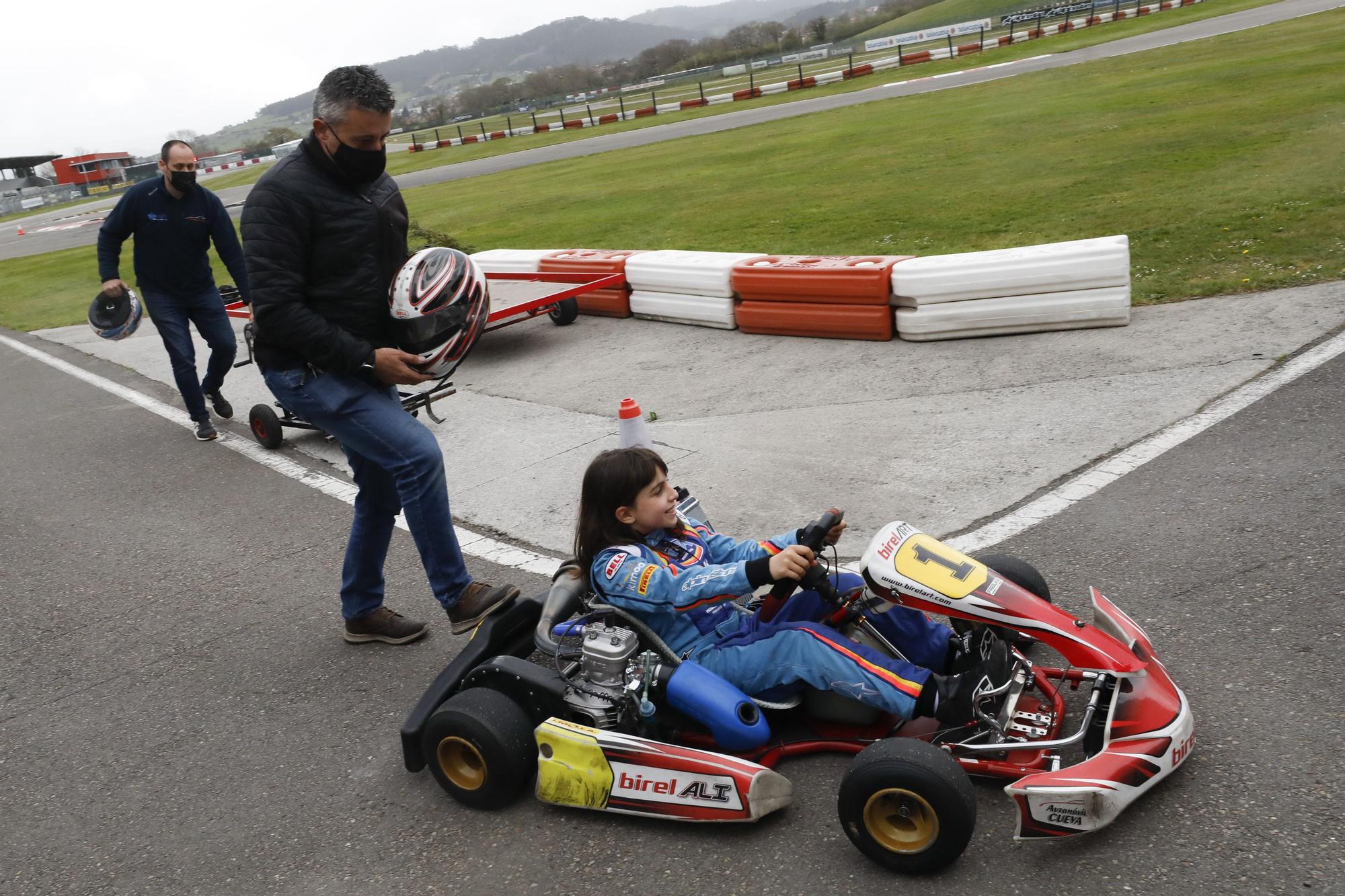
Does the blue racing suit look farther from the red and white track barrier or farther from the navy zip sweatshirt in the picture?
the red and white track barrier

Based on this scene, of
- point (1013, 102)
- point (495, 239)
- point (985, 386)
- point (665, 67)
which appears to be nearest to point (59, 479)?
point (985, 386)

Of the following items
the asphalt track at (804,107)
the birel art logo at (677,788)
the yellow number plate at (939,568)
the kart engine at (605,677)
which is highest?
the asphalt track at (804,107)

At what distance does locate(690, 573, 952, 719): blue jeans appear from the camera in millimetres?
3117

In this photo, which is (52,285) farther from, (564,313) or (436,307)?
(436,307)

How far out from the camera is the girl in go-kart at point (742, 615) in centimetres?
312

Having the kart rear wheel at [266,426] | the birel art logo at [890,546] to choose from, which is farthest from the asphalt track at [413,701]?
the kart rear wheel at [266,426]

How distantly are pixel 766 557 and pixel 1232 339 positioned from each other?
15.4 feet

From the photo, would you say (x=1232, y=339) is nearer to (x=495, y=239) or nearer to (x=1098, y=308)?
(x=1098, y=308)

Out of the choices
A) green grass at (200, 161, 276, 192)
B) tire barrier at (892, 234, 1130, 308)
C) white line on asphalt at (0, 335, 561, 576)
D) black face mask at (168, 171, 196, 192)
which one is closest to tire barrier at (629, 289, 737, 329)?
tire barrier at (892, 234, 1130, 308)

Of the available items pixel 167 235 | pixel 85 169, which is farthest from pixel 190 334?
pixel 85 169

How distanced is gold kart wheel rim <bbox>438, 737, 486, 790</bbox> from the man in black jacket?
874 mm

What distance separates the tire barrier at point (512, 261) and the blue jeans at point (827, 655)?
778cm

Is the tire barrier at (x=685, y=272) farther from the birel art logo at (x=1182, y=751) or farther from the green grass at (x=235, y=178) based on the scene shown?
the green grass at (x=235, y=178)

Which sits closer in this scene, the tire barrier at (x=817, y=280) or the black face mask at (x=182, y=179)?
the black face mask at (x=182, y=179)
